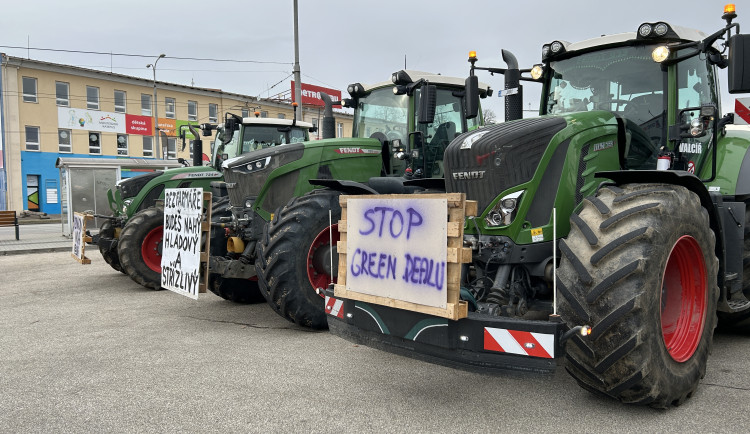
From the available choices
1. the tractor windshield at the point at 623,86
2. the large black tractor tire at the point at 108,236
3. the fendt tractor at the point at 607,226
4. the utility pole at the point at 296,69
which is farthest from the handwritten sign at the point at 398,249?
the utility pole at the point at 296,69

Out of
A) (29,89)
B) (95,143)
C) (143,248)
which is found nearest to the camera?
(143,248)

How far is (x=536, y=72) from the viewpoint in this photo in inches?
207

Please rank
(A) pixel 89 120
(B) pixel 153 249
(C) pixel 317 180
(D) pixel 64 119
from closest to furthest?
1. (C) pixel 317 180
2. (B) pixel 153 249
3. (D) pixel 64 119
4. (A) pixel 89 120

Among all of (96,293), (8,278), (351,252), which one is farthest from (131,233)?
(351,252)

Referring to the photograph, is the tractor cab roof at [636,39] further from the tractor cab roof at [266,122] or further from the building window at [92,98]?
the building window at [92,98]

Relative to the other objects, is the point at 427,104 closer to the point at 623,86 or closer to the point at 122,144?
the point at 623,86

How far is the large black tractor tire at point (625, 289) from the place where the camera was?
10.0 feet

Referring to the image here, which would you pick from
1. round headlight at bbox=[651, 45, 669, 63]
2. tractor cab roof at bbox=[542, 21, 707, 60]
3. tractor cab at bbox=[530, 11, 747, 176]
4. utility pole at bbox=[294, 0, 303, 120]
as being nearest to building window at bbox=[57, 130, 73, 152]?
utility pole at bbox=[294, 0, 303, 120]

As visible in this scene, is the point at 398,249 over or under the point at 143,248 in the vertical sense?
over

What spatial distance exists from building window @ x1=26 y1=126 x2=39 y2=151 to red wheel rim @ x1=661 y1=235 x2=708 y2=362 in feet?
118

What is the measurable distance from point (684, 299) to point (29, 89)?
120 feet

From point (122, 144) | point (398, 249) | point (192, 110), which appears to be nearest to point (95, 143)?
point (122, 144)

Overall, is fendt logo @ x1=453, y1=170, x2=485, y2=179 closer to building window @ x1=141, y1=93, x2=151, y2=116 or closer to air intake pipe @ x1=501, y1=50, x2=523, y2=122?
air intake pipe @ x1=501, y1=50, x2=523, y2=122

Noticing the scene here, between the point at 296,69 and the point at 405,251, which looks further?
the point at 296,69
